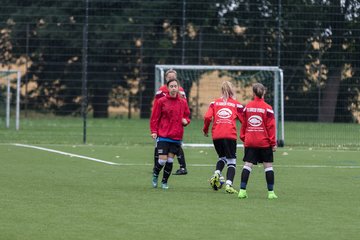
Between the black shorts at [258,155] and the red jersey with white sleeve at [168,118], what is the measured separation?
1360 mm

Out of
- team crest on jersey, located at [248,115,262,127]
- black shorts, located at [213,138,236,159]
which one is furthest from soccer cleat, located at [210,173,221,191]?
team crest on jersey, located at [248,115,262,127]

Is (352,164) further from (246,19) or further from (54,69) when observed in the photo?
(54,69)

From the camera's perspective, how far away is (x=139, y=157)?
21.2 m

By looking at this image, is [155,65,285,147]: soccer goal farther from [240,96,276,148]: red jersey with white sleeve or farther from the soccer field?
[240,96,276,148]: red jersey with white sleeve

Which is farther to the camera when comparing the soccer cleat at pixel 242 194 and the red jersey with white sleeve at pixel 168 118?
the red jersey with white sleeve at pixel 168 118

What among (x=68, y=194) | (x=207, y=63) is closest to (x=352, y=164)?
(x=68, y=194)

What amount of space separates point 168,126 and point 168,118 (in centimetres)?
12

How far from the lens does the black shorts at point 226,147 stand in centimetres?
1462

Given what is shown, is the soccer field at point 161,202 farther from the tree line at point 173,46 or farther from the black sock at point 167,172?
the tree line at point 173,46

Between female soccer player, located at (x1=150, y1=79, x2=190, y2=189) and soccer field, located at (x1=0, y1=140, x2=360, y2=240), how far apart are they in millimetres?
411

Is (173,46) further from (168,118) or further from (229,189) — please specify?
(229,189)

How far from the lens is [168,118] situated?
14.8 metres

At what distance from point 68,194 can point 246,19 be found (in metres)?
17.0

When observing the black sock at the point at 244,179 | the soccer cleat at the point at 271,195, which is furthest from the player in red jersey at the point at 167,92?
the soccer cleat at the point at 271,195
